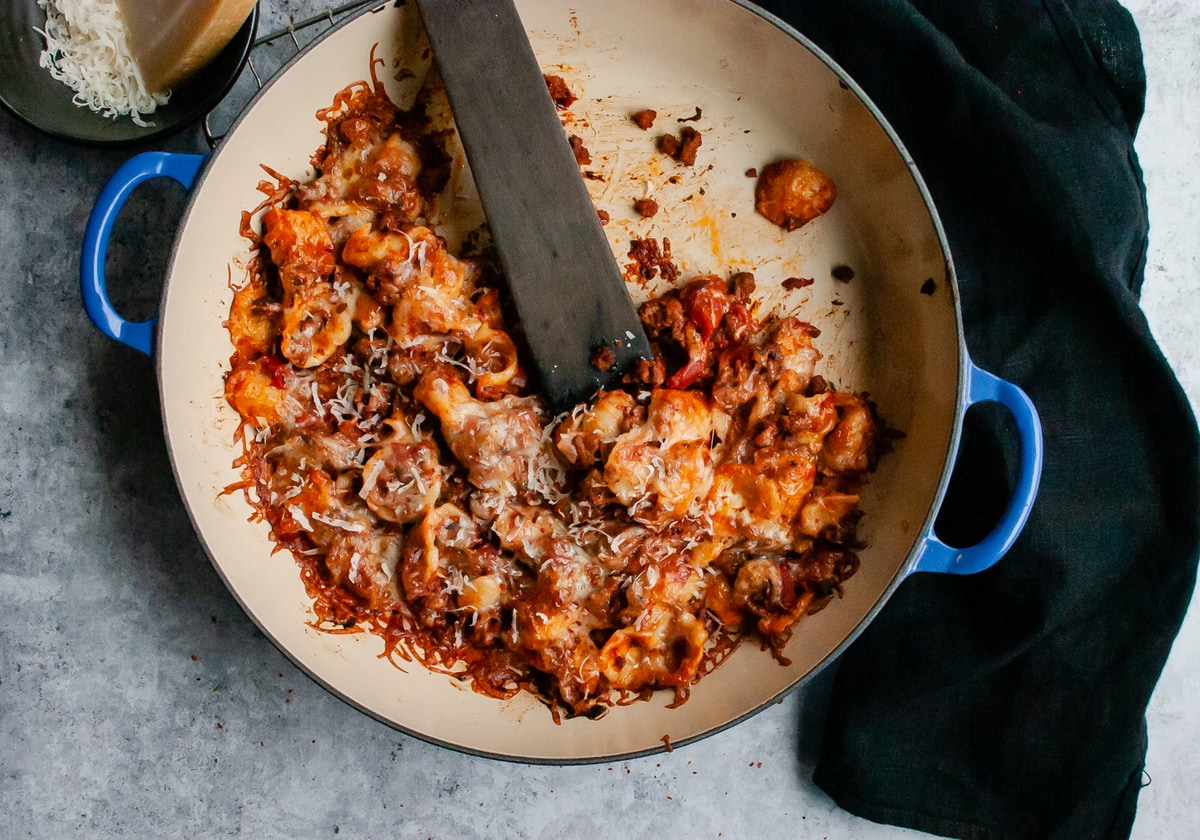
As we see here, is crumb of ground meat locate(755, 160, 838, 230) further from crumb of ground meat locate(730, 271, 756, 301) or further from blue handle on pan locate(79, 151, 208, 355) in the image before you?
blue handle on pan locate(79, 151, 208, 355)

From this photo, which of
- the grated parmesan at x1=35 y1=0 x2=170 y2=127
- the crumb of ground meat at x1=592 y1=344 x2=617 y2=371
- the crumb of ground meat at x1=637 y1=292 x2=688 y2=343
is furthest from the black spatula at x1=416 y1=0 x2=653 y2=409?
the grated parmesan at x1=35 y1=0 x2=170 y2=127

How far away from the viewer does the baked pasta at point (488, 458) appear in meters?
2.89

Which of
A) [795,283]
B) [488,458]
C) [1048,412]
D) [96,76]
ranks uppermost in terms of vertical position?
[1048,412]

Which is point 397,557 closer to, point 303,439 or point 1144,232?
point 303,439

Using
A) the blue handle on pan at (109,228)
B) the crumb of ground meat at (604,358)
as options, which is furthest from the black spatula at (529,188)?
the blue handle on pan at (109,228)

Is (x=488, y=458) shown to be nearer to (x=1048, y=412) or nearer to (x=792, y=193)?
(x=792, y=193)

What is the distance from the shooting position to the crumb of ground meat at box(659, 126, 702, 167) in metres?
3.13

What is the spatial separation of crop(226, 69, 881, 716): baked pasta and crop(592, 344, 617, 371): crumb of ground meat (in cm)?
9

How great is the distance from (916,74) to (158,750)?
3708 mm

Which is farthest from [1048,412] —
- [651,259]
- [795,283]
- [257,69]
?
[257,69]

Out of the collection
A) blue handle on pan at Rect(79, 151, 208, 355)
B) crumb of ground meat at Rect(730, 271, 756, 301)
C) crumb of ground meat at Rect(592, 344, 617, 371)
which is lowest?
blue handle on pan at Rect(79, 151, 208, 355)

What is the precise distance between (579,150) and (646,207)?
0.32m

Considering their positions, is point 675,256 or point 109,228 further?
point 675,256

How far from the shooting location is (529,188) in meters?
2.89
